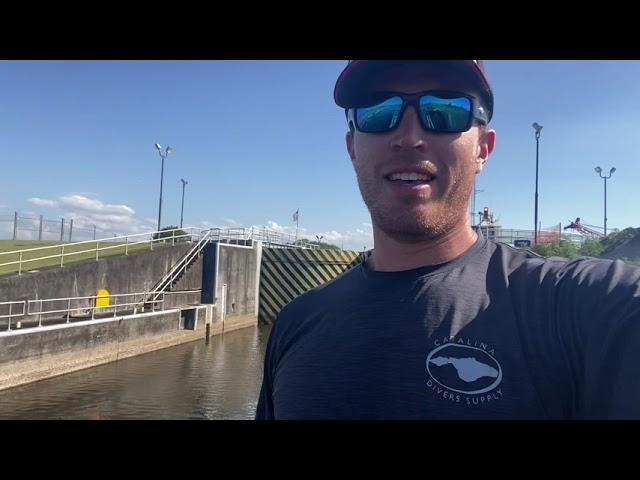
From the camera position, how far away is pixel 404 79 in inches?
68.3

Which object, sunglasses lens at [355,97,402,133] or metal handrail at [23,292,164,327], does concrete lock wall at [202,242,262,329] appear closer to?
metal handrail at [23,292,164,327]

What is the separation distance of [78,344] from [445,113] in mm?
13717

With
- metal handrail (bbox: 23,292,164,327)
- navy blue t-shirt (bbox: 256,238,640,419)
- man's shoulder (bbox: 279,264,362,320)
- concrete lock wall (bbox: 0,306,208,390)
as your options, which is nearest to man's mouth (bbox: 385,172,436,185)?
navy blue t-shirt (bbox: 256,238,640,419)

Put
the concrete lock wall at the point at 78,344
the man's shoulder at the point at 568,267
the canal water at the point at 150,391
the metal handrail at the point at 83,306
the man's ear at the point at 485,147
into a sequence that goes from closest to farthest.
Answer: the man's shoulder at the point at 568,267
the man's ear at the point at 485,147
the canal water at the point at 150,391
the concrete lock wall at the point at 78,344
the metal handrail at the point at 83,306

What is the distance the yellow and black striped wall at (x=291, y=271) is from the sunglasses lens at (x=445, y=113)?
22.7 m

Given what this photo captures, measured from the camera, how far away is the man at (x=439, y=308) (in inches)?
53.1

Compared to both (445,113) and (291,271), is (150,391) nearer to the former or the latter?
(445,113)

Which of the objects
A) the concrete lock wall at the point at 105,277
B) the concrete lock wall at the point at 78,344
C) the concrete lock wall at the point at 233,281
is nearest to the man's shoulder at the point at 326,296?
the concrete lock wall at the point at 78,344

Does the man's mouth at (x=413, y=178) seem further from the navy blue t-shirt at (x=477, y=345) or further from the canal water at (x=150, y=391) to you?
the canal water at (x=150, y=391)

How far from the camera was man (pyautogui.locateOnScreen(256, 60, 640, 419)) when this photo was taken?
53.1 inches

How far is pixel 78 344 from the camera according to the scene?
12602mm
